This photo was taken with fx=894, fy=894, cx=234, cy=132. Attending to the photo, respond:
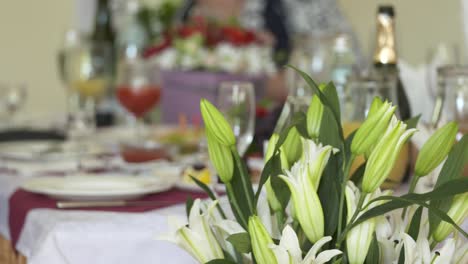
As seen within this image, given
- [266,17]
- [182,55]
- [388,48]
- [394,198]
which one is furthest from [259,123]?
[266,17]

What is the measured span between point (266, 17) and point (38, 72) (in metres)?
1.38

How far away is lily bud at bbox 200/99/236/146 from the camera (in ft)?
2.47

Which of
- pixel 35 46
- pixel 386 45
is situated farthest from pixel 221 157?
pixel 35 46

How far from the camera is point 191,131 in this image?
7.21ft

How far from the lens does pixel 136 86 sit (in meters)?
2.14

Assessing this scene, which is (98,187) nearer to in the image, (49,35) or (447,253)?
(447,253)

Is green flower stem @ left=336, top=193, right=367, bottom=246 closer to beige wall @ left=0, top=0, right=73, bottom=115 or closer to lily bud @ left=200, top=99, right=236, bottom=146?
lily bud @ left=200, top=99, right=236, bottom=146

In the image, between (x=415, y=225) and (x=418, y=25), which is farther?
(x=418, y=25)

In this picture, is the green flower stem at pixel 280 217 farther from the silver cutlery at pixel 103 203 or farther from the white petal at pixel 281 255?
the silver cutlery at pixel 103 203

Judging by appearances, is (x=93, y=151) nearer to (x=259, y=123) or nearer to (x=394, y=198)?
(x=259, y=123)

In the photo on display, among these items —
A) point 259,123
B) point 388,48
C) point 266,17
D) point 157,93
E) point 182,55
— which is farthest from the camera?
point 266,17

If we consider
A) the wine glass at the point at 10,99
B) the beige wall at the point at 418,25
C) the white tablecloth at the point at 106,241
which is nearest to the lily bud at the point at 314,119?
the white tablecloth at the point at 106,241

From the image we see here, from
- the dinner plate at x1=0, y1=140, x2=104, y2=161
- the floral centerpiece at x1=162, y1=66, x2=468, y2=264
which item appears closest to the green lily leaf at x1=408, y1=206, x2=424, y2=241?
the floral centerpiece at x1=162, y1=66, x2=468, y2=264

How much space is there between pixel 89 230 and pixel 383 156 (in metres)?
0.46
